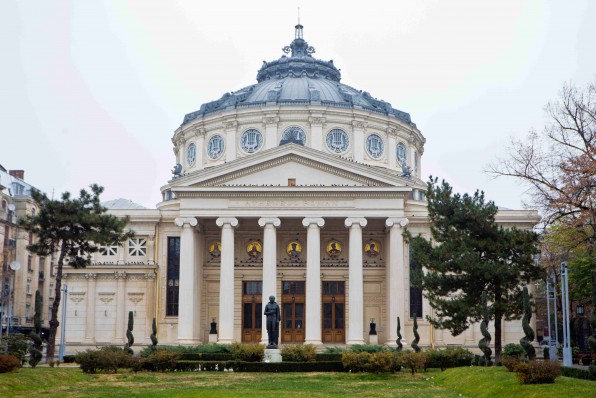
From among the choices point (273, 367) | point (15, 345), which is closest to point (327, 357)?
point (273, 367)

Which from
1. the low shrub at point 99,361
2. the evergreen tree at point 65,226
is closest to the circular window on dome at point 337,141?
the evergreen tree at point 65,226

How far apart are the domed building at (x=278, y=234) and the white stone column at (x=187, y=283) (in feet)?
0.26

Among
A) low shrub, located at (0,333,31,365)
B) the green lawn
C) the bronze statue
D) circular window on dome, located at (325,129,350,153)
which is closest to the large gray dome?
circular window on dome, located at (325,129,350,153)

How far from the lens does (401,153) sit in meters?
76.4

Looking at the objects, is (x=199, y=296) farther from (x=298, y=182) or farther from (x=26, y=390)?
(x=26, y=390)

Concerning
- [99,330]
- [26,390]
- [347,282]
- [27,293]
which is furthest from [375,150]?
[26,390]

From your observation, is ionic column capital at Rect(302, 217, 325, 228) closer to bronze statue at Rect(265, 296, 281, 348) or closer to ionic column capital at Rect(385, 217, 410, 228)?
ionic column capital at Rect(385, 217, 410, 228)

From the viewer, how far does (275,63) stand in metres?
83.6

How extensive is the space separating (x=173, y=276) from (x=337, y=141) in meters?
19.4

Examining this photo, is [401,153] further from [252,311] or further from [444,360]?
[444,360]

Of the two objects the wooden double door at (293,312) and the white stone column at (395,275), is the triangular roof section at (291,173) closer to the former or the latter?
the white stone column at (395,275)

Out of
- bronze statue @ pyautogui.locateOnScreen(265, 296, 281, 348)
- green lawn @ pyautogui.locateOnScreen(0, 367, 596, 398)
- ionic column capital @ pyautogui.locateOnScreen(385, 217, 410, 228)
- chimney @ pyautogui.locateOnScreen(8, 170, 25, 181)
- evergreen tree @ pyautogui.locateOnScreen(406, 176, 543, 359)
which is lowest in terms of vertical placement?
green lawn @ pyautogui.locateOnScreen(0, 367, 596, 398)

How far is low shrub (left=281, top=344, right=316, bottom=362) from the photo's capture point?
4312 centimetres

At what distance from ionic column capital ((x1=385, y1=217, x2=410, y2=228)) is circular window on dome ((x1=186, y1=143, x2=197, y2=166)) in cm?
2367
